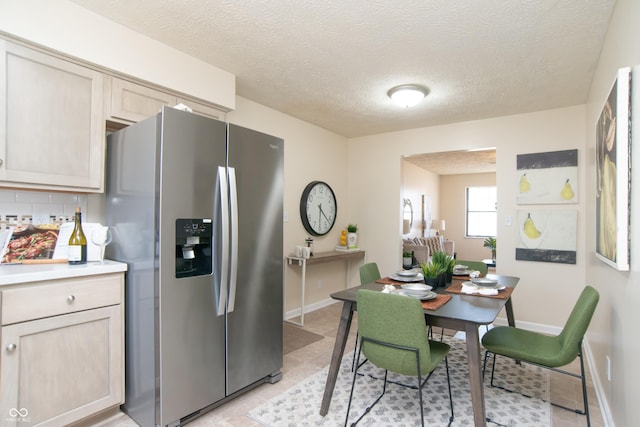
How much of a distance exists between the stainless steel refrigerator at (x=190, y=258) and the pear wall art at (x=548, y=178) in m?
3.12

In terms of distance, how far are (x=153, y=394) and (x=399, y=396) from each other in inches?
63.0

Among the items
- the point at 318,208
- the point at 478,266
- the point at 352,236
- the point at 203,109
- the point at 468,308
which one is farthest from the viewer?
the point at 352,236

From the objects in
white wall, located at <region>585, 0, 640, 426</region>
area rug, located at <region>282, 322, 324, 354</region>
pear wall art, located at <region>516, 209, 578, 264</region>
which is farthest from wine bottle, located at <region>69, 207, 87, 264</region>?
pear wall art, located at <region>516, 209, 578, 264</region>

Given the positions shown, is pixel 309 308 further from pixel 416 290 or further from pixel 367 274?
pixel 416 290

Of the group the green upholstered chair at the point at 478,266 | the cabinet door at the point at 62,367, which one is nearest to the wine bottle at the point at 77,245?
the cabinet door at the point at 62,367

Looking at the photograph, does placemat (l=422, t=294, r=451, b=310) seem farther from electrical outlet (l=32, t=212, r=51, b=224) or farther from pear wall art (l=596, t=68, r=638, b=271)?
electrical outlet (l=32, t=212, r=51, b=224)

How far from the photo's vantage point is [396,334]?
1.85 meters

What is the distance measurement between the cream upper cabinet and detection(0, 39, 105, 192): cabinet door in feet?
0.20

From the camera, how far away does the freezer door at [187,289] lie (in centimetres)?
190

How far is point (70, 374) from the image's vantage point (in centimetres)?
186

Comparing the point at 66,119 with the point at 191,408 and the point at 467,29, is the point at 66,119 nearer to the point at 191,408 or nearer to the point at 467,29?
the point at 191,408

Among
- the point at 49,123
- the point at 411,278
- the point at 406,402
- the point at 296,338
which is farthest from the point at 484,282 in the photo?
the point at 49,123

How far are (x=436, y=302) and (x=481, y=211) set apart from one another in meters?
7.99

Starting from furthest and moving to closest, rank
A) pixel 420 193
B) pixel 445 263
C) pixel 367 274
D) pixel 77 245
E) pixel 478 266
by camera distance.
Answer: pixel 420 193
pixel 478 266
pixel 367 274
pixel 445 263
pixel 77 245
